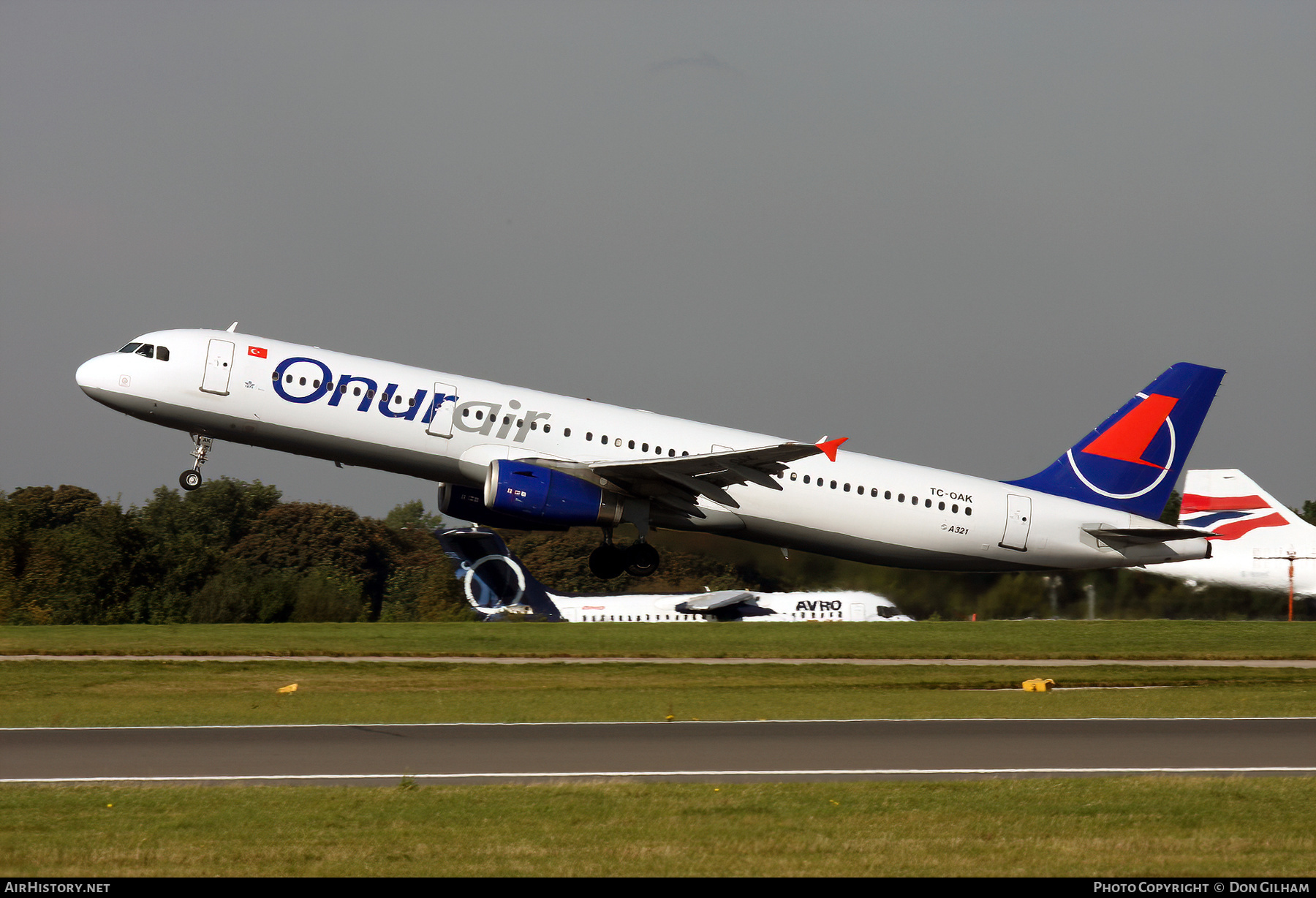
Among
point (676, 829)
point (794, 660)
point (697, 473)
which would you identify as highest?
point (697, 473)

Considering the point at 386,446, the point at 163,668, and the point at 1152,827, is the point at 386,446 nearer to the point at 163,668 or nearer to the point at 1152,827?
the point at 163,668

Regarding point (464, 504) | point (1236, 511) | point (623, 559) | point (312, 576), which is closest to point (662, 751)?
point (623, 559)

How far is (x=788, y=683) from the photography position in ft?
92.9

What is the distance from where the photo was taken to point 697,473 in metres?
30.2

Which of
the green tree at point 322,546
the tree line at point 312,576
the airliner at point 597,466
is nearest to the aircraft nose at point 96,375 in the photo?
the airliner at point 597,466

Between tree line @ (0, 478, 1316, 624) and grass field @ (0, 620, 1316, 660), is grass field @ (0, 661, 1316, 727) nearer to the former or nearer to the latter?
grass field @ (0, 620, 1316, 660)

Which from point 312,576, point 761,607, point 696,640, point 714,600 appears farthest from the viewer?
point 761,607

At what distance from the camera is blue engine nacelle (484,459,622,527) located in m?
29.2

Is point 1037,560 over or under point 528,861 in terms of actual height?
over

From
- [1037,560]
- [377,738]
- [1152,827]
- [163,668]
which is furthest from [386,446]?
[1152,827]

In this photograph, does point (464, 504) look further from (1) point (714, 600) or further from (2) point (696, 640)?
(1) point (714, 600)

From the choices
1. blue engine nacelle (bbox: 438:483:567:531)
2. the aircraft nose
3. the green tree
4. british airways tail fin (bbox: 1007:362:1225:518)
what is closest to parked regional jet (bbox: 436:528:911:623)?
british airways tail fin (bbox: 1007:362:1225:518)

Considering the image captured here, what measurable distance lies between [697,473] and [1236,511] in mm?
25158

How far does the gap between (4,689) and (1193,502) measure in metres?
38.5
